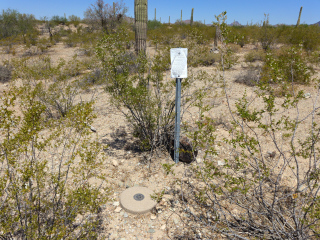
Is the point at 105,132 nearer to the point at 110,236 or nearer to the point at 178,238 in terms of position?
the point at 110,236

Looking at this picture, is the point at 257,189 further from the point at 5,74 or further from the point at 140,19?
the point at 5,74

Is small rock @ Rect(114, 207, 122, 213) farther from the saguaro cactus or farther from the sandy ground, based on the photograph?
the saguaro cactus

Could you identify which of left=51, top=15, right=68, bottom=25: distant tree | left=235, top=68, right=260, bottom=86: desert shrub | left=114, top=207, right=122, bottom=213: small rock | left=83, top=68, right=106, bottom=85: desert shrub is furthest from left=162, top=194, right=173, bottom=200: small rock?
left=51, top=15, right=68, bottom=25: distant tree

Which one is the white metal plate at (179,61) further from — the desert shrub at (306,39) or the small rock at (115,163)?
the desert shrub at (306,39)

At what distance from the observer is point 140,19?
20.3 feet

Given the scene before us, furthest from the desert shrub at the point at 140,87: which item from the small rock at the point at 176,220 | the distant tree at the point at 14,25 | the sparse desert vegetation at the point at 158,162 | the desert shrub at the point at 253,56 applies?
the distant tree at the point at 14,25

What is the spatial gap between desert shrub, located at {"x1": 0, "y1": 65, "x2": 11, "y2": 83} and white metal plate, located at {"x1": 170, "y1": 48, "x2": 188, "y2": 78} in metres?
8.51

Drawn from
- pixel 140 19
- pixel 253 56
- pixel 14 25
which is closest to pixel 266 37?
pixel 253 56

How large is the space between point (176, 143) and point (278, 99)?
13.8 feet

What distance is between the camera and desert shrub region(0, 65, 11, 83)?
8.96 metres

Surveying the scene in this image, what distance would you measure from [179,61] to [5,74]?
869 centimetres

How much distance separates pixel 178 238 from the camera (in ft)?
8.48

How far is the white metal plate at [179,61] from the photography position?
3.11 m

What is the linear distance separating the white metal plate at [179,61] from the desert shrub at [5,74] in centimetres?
851
